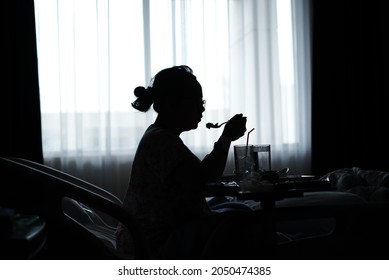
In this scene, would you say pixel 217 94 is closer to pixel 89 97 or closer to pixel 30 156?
pixel 89 97

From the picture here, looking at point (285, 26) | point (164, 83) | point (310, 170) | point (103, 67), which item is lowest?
point (310, 170)

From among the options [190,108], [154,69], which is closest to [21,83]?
[154,69]

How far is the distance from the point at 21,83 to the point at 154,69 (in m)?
A: 1.00

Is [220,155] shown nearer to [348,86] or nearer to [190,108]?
[190,108]

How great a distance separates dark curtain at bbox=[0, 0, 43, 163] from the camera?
118 inches

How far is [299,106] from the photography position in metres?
3.60

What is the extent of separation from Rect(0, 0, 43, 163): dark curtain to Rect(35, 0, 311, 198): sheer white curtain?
83 mm

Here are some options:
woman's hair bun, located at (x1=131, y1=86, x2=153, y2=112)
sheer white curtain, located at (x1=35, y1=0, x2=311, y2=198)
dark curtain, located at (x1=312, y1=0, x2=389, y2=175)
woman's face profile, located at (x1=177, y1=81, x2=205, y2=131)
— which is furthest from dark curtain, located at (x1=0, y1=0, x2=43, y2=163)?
dark curtain, located at (x1=312, y1=0, x2=389, y2=175)

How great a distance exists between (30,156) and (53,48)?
83 cm

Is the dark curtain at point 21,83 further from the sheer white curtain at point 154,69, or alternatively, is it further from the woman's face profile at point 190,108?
the woman's face profile at point 190,108

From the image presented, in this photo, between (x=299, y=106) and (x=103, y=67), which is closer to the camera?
(x=103, y=67)

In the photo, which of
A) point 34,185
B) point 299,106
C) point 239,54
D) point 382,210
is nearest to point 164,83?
point 34,185

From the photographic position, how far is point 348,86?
12.0 feet

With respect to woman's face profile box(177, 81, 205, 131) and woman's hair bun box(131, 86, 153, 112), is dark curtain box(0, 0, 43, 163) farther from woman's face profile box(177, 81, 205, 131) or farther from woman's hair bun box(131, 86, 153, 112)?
woman's face profile box(177, 81, 205, 131)
